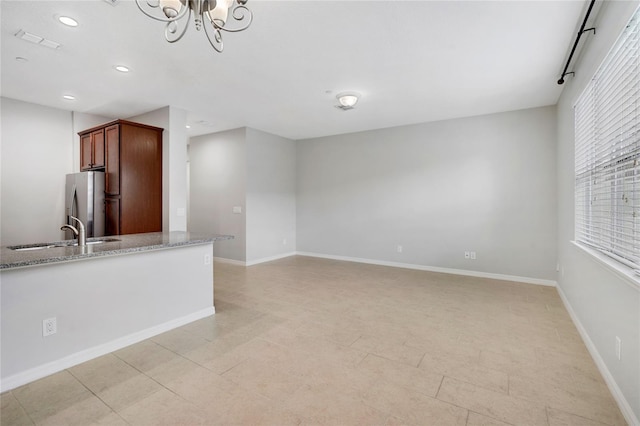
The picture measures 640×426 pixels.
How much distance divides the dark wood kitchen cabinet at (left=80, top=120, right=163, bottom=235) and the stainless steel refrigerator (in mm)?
79

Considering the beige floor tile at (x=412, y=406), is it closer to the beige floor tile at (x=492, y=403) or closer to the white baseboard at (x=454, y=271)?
the beige floor tile at (x=492, y=403)

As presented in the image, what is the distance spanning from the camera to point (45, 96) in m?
4.13

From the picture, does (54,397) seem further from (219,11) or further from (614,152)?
(614,152)

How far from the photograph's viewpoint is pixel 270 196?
6516 millimetres

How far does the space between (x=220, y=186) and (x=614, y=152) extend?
5.88 meters

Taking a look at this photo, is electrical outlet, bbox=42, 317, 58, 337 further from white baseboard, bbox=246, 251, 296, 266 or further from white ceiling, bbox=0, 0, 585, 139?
white baseboard, bbox=246, 251, 296, 266

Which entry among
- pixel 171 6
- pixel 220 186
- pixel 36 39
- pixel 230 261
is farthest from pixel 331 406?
pixel 220 186

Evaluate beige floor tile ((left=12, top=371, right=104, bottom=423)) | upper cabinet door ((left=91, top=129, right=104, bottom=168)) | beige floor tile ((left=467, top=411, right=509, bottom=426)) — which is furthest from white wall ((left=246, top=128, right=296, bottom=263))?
beige floor tile ((left=467, top=411, right=509, bottom=426))

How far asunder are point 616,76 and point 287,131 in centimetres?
510

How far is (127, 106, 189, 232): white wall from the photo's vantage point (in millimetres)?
4645

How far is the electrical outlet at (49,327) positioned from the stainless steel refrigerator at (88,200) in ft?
Result: 8.39

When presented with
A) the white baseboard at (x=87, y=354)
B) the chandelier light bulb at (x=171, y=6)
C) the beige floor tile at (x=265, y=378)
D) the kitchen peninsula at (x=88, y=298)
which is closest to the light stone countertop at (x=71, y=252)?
the kitchen peninsula at (x=88, y=298)

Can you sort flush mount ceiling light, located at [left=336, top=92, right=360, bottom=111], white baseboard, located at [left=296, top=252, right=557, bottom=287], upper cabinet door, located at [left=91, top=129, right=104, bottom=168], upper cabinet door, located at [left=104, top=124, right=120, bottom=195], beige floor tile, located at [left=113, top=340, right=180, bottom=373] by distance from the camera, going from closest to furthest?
beige floor tile, located at [left=113, top=340, right=180, bottom=373]
flush mount ceiling light, located at [left=336, top=92, right=360, bottom=111]
upper cabinet door, located at [left=104, top=124, right=120, bottom=195]
upper cabinet door, located at [left=91, top=129, right=104, bottom=168]
white baseboard, located at [left=296, top=252, right=557, bottom=287]

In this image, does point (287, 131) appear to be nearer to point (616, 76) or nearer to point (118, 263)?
point (118, 263)
